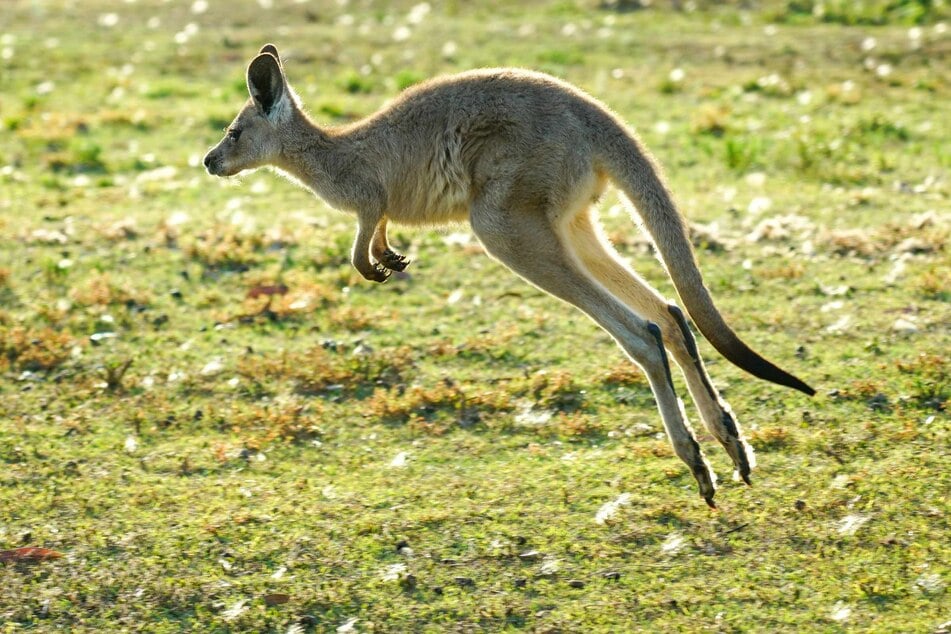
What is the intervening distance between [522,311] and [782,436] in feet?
6.73

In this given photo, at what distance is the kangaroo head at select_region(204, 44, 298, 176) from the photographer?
5875 mm

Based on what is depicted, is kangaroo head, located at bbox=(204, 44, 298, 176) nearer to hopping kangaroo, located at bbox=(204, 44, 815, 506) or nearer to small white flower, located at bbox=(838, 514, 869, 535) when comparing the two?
hopping kangaroo, located at bbox=(204, 44, 815, 506)

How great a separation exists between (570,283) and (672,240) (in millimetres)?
431

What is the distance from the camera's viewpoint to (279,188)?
32.9 ft

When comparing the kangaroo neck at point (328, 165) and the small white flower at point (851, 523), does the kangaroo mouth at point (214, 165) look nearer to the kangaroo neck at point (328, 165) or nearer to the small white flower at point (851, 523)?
the kangaroo neck at point (328, 165)

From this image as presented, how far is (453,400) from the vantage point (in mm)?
6336

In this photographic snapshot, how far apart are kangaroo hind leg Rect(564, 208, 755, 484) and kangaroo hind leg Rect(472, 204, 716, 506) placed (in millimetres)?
147

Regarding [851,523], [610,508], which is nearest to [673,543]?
[610,508]

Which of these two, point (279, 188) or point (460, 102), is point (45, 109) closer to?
point (279, 188)

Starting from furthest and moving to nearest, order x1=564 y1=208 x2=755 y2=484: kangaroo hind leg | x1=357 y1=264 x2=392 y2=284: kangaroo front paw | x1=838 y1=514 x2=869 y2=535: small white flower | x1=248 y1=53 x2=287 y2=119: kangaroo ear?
x1=248 y1=53 x2=287 y2=119: kangaroo ear → x1=357 y1=264 x2=392 y2=284: kangaroo front paw → x1=564 y1=208 x2=755 y2=484: kangaroo hind leg → x1=838 y1=514 x2=869 y2=535: small white flower

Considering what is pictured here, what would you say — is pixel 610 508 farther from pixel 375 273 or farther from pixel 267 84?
pixel 267 84

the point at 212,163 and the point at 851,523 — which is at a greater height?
the point at 212,163

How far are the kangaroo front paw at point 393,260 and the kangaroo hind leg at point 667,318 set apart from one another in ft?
2.35

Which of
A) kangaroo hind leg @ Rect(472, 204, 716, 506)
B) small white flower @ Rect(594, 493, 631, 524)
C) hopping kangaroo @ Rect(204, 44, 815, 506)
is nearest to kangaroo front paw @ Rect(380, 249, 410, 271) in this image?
hopping kangaroo @ Rect(204, 44, 815, 506)
